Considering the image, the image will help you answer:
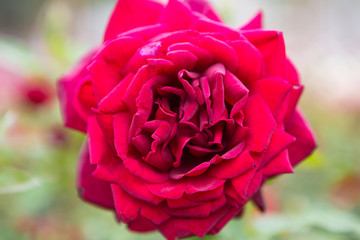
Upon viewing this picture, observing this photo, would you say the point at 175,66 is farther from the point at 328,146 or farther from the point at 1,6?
the point at 1,6

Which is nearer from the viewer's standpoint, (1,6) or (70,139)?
(70,139)

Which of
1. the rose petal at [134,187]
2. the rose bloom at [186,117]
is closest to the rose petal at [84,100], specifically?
the rose bloom at [186,117]

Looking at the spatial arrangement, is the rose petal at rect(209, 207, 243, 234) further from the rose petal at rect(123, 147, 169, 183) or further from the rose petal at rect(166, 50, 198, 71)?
the rose petal at rect(166, 50, 198, 71)

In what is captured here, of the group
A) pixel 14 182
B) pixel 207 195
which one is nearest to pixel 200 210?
pixel 207 195

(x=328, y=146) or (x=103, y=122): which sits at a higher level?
(x=103, y=122)

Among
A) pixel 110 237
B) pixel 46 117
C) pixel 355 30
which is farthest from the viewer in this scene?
pixel 355 30

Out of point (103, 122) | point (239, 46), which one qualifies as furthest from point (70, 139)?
point (239, 46)

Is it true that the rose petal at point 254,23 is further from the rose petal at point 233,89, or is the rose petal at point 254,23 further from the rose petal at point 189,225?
the rose petal at point 189,225

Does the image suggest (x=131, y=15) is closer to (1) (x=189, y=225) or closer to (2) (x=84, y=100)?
(2) (x=84, y=100)
